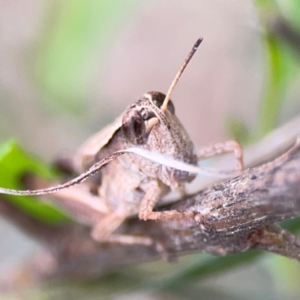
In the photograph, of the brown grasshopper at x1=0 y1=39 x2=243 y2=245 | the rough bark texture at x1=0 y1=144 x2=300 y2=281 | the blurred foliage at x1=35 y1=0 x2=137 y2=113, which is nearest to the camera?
the rough bark texture at x1=0 y1=144 x2=300 y2=281

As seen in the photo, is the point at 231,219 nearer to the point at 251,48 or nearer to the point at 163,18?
the point at 251,48

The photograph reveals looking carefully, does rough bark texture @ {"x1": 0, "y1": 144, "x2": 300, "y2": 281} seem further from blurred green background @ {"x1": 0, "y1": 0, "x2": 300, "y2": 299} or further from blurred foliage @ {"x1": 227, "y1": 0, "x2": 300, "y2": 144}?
blurred foliage @ {"x1": 227, "y1": 0, "x2": 300, "y2": 144}

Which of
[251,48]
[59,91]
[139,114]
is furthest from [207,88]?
[139,114]

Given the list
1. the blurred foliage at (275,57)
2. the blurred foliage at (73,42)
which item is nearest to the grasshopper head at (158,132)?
the blurred foliage at (275,57)

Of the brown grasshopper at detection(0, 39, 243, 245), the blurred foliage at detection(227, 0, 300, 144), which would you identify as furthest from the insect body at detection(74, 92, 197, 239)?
the blurred foliage at detection(227, 0, 300, 144)

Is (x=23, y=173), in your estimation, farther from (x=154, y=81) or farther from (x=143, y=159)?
(x=154, y=81)

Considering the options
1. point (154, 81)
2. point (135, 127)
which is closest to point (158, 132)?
point (135, 127)
